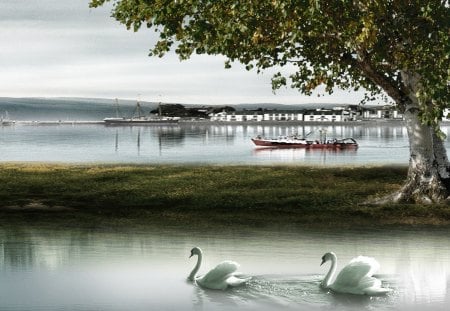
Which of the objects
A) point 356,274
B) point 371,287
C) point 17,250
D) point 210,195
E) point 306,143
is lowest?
point 306,143

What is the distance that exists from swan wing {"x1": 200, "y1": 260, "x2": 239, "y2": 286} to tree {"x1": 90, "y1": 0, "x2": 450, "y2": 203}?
10904 mm

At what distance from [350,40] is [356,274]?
39.6ft

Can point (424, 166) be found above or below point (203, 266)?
above

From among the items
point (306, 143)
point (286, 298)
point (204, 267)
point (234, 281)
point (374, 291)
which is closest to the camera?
point (286, 298)

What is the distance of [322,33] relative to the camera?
29.7m

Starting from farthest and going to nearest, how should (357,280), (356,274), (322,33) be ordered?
(322,33)
(356,274)
(357,280)

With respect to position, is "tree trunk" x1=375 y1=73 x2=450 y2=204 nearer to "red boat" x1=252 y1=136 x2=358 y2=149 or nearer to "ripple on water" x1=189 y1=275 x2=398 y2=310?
"ripple on water" x1=189 y1=275 x2=398 y2=310

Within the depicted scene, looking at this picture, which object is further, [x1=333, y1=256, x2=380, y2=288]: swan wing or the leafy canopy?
the leafy canopy

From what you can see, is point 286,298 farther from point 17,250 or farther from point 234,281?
point 17,250

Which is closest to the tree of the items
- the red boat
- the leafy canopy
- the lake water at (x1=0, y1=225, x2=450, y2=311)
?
the leafy canopy

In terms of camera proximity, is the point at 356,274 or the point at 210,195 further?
the point at 210,195

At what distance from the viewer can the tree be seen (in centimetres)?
2800

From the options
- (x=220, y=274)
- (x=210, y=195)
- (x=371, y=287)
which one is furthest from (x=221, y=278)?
(x=210, y=195)

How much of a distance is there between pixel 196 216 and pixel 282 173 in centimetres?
1849
